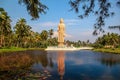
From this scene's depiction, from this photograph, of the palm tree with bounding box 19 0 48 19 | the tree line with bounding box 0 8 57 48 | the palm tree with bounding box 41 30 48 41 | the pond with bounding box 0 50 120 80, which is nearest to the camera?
the palm tree with bounding box 19 0 48 19

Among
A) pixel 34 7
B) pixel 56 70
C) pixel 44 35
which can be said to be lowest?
pixel 56 70

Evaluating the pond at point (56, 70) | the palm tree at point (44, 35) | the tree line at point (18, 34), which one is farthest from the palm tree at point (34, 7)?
the palm tree at point (44, 35)

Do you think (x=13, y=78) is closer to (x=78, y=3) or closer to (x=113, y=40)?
(x=78, y=3)

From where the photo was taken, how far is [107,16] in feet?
30.0

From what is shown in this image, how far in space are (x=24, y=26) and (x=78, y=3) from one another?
94458 mm

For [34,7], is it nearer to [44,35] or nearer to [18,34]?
[18,34]

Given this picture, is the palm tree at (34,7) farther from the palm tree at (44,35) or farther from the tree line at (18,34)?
the palm tree at (44,35)

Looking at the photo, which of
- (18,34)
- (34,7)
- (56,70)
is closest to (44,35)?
(18,34)

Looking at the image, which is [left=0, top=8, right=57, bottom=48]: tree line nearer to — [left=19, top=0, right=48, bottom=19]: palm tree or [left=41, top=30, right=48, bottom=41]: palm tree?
[left=41, top=30, right=48, bottom=41]: palm tree

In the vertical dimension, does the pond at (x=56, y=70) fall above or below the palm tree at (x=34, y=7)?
below

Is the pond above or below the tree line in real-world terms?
below

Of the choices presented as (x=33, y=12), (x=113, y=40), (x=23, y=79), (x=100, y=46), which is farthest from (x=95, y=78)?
(x=100, y=46)

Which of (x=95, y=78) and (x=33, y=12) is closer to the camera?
(x=33, y=12)

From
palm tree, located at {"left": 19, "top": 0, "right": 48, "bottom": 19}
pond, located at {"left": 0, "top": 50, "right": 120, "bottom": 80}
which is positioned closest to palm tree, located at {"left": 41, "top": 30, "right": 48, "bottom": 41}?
pond, located at {"left": 0, "top": 50, "right": 120, "bottom": 80}
